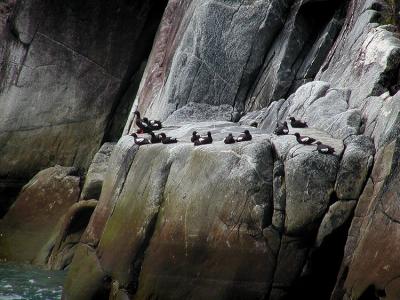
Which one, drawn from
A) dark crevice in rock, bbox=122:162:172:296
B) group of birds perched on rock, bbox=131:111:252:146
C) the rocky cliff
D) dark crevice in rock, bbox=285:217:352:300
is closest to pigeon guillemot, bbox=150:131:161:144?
group of birds perched on rock, bbox=131:111:252:146

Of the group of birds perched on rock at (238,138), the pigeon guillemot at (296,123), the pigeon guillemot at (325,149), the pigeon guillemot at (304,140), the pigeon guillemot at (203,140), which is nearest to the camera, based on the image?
the pigeon guillemot at (325,149)

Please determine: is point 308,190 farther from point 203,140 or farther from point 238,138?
point 203,140

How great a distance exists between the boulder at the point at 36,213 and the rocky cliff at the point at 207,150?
0.06 metres

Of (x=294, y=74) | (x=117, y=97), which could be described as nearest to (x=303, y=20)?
(x=294, y=74)

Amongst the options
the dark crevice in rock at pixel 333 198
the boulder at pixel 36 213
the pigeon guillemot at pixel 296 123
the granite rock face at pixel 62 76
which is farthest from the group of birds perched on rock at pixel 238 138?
the granite rock face at pixel 62 76

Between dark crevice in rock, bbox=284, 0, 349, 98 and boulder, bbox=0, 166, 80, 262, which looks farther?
boulder, bbox=0, 166, 80, 262

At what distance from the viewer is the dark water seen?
17.1m

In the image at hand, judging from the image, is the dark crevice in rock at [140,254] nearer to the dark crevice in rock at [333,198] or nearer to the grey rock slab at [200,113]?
the dark crevice in rock at [333,198]

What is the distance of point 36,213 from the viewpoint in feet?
75.2

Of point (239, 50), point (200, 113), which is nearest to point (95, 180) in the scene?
point (200, 113)

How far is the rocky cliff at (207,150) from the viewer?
12805 millimetres

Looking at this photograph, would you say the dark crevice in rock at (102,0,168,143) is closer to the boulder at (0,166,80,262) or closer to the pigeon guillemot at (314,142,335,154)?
the boulder at (0,166,80,262)

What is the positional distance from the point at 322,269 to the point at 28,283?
329 inches

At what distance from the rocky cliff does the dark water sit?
66 cm
